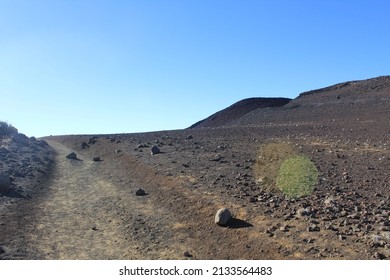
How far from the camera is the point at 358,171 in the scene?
1205cm

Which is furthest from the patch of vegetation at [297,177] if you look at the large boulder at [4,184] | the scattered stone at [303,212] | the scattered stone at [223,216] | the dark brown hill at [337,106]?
the dark brown hill at [337,106]

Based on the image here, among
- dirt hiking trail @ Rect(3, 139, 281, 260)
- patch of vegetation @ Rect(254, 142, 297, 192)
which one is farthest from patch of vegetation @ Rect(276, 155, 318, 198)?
dirt hiking trail @ Rect(3, 139, 281, 260)

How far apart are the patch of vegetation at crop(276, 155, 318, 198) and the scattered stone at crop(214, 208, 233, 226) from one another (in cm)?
182

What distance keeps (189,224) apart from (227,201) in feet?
4.47

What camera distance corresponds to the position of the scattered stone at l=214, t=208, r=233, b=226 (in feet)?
29.6

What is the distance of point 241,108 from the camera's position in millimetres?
54406

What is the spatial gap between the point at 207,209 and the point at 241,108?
→ 45002 millimetres

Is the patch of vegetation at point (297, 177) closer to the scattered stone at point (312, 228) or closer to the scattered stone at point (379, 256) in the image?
the scattered stone at point (312, 228)

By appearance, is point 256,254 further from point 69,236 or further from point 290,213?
point 69,236

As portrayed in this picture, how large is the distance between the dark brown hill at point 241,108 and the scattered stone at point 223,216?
40.8 meters

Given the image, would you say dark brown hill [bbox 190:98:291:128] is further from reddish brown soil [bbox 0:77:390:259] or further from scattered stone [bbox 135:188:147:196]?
scattered stone [bbox 135:188:147:196]

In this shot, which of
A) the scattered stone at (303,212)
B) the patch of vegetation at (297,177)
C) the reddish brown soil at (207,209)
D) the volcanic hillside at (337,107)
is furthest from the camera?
the volcanic hillside at (337,107)

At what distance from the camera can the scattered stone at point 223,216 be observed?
902 centimetres

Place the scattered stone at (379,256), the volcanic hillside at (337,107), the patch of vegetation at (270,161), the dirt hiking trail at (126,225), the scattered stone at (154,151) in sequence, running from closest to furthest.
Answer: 1. the scattered stone at (379,256)
2. the dirt hiking trail at (126,225)
3. the patch of vegetation at (270,161)
4. the scattered stone at (154,151)
5. the volcanic hillside at (337,107)
